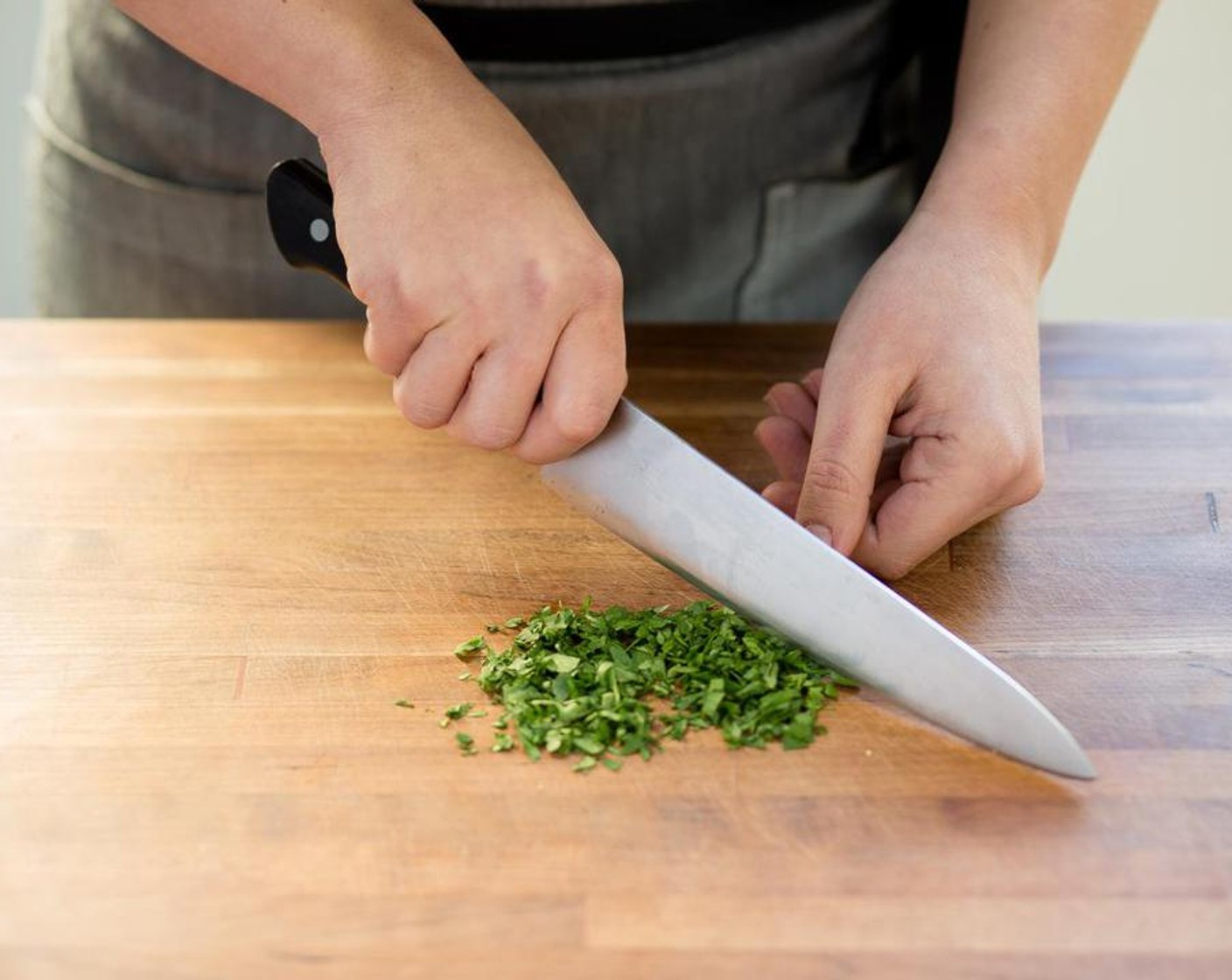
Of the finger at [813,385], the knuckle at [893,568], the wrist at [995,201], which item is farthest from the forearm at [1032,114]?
the knuckle at [893,568]

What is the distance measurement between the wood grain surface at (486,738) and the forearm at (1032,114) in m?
0.20

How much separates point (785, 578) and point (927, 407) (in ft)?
0.59

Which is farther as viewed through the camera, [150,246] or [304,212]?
[150,246]

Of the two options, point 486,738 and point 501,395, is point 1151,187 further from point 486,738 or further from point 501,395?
point 486,738

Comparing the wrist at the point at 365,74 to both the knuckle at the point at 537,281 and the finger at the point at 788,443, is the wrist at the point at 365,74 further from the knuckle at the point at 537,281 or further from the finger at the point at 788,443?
the finger at the point at 788,443

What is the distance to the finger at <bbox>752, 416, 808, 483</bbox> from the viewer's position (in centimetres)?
117

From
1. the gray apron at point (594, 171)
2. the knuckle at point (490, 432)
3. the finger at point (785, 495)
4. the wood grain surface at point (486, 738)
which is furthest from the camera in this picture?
the gray apron at point (594, 171)

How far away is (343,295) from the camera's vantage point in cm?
148

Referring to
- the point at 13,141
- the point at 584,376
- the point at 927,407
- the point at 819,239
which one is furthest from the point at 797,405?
the point at 13,141

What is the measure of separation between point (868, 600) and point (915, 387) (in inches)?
7.5

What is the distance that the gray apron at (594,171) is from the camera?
53.6 inches

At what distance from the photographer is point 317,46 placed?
1001 mm

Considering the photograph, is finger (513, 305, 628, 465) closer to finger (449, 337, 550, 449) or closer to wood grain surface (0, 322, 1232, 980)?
finger (449, 337, 550, 449)

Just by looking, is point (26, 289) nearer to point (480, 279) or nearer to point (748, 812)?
point (480, 279)
